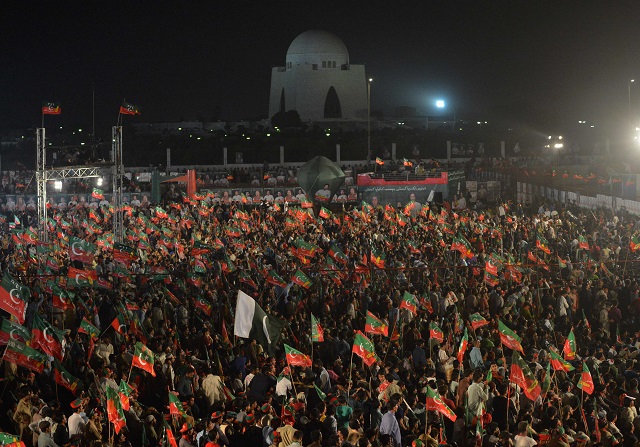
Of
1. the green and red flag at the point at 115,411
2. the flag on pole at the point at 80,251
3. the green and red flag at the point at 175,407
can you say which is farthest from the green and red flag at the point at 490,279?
the green and red flag at the point at 115,411

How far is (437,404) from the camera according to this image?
11391mm

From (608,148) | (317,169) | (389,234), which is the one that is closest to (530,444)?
(389,234)

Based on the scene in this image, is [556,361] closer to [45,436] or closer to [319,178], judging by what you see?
[45,436]

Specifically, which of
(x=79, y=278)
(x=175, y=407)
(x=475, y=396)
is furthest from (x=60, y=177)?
(x=475, y=396)

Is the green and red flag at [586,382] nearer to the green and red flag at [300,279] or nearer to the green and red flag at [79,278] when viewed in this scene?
the green and red flag at [300,279]

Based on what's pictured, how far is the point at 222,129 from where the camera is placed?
9450 centimetres

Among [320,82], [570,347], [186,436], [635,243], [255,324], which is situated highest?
[320,82]

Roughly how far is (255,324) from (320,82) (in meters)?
83.7

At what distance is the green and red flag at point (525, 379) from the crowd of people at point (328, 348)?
24 millimetres

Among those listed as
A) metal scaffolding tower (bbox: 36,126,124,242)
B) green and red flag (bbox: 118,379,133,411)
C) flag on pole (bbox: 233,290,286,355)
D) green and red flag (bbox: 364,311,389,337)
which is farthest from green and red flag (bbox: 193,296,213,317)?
metal scaffolding tower (bbox: 36,126,124,242)

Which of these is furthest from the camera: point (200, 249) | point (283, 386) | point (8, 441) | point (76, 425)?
point (200, 249)

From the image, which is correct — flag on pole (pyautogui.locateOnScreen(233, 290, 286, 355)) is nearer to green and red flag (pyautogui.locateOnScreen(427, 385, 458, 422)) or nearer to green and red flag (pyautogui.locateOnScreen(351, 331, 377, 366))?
green and red flag (pyautogui.locateOnScreen(351, 331, 377, 366))

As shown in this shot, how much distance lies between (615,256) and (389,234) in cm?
696

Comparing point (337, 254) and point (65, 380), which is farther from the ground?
point (337, 254)
